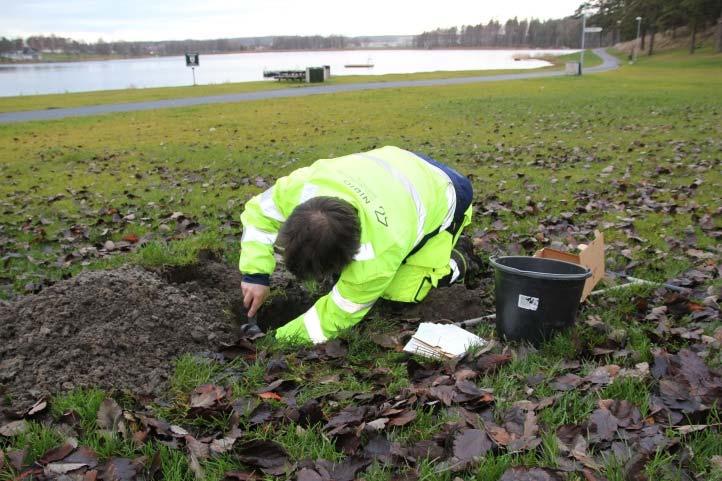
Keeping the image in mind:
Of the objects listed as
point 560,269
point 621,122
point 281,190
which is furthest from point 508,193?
point 621,122

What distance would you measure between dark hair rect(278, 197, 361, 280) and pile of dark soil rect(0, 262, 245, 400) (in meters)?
0.95

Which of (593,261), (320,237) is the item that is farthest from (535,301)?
(320,237)

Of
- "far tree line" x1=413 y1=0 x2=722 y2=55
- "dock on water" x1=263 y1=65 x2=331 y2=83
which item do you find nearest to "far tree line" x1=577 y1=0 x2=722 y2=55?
"far tree line" x1=413 y1=0 x2=722 y2=55

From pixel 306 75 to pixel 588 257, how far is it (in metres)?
39.4

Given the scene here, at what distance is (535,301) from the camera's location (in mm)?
3512

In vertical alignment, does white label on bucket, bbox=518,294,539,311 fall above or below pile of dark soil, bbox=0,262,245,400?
above

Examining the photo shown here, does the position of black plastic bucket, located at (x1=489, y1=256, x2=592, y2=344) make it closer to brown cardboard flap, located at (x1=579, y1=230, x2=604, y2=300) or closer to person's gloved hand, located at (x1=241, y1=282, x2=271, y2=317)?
brown cardboard flap, located at (x1=579, y1=230, x2=604, y2=300)

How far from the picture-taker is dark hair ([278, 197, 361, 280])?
→ 330cm

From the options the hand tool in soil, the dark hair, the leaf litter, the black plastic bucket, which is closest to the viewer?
the leaf litter

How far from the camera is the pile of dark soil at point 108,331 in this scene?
3189 mm

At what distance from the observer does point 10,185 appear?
8.99 metres

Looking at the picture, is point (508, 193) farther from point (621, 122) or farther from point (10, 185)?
point (621, 122)

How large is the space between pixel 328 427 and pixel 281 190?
175 centimetres

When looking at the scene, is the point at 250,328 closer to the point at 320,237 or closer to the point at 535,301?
the point at 320,237
